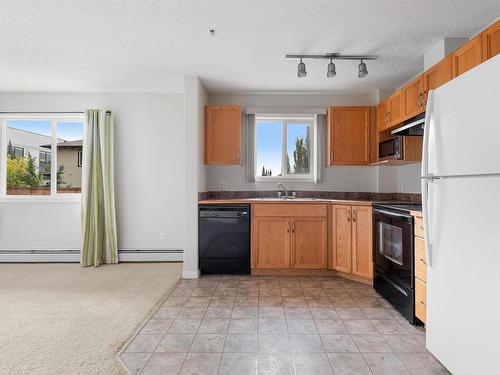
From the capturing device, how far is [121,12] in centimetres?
232

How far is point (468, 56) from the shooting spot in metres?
2.23

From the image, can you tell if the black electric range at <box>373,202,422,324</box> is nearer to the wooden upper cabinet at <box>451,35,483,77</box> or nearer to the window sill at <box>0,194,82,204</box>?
the wooden upper cabinet at <box>451,35,483,77</box>

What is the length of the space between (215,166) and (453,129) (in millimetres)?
3134

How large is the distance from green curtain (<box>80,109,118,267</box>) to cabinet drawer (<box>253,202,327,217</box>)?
6.85 ft

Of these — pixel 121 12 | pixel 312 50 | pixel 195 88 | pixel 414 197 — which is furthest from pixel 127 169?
pixel 414 197

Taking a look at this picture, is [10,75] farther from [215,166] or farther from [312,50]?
[312,50]

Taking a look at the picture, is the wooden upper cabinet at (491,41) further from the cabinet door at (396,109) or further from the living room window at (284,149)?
the living room window at (284,149)

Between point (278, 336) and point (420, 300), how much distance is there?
1121 millimetres

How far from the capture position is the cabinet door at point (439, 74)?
8.04 feet

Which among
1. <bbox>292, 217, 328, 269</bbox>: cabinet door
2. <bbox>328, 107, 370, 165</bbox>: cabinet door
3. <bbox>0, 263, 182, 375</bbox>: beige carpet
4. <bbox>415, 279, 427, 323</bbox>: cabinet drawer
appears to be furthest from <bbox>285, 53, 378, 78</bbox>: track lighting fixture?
<bbox>0, 263, 182, 375</bbox>: beige carpet

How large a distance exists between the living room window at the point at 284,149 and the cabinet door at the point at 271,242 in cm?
92

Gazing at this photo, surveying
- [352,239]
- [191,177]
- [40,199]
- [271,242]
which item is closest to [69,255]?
[40,199]

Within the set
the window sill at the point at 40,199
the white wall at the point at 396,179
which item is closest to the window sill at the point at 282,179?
the white wall at the point at 396,179

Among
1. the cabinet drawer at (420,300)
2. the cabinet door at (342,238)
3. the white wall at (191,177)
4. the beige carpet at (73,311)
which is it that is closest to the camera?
the beige carpet at (73,311)
